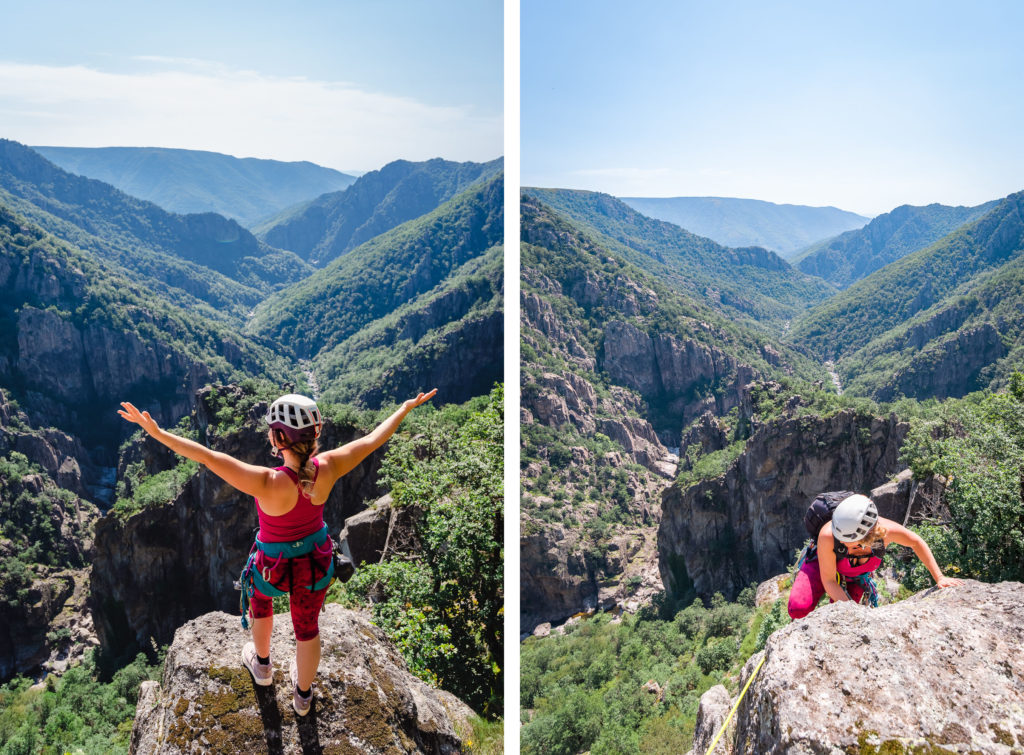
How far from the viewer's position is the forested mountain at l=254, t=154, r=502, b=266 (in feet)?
284

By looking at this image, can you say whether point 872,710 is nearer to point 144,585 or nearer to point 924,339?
point 924,339

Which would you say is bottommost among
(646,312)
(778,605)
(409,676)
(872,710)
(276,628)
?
(778,605)

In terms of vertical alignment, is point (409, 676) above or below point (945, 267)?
below

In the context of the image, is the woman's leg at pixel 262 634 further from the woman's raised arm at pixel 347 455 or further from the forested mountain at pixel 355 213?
the forested mountain at pixel 355 213

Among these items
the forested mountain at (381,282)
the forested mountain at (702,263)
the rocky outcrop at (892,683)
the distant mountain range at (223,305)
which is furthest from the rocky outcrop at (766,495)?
the forested mountain at (702,263)

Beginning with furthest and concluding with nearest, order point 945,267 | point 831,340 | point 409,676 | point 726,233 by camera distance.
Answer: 1. point 726,233
2. point 831,340
3. point 945,267
4. point 409,676

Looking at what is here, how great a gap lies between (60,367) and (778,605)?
36.5 metres

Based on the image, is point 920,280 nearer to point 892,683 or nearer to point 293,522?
point 892,683

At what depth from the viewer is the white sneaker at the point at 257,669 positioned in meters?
1.78

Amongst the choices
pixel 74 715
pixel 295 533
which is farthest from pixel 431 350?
pixel 295 533

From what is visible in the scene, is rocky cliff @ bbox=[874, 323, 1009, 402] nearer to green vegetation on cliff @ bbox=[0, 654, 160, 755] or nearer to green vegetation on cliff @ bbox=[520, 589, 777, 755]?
green vegetation on cliff @ bbox=[520, 589, 777, 755]

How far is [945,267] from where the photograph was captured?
1881cm

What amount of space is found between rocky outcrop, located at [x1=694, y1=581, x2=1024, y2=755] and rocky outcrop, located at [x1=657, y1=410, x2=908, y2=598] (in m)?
7.27

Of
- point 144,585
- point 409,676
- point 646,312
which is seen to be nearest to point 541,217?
point 646,312
